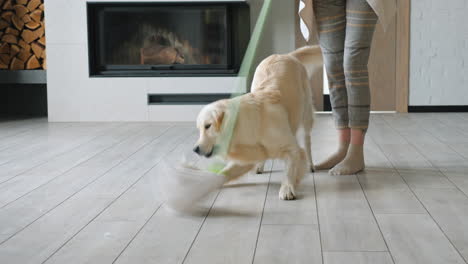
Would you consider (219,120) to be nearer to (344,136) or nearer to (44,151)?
(344,136)

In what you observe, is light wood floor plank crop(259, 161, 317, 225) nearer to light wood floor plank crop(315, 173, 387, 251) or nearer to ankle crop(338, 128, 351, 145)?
light wood floor plank crop(315, 173, 387, 251)

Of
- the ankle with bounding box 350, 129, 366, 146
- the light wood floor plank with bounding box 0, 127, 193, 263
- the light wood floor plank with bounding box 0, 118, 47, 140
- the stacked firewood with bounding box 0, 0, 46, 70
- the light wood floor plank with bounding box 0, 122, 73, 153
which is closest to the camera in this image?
the light wood floor plank with bounding box 0, 127, 193, 263

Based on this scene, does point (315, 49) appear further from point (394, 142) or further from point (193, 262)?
point (193, 262)

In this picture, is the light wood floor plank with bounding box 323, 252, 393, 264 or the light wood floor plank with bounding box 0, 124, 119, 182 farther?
the light wood floor plank with bounding box 0, 124, 119, 182

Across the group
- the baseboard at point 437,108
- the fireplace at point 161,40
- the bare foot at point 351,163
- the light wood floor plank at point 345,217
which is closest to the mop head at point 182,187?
the light wood floor plank at point 345,217

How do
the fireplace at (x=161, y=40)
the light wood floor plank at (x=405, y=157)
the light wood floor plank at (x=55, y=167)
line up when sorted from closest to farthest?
the light wood floor plank at (x=55, y=167)
the light wood floor plank at (x=405, y=157)
the fireplace at (x=161, y=40)

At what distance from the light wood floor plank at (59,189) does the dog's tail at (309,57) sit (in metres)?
0.99

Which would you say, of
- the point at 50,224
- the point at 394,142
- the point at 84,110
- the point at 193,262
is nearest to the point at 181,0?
the point at 84,110

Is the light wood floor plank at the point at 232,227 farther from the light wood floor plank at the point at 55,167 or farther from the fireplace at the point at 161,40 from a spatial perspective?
the fireplace at the point at 161,40

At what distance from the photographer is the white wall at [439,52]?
15.3 ft

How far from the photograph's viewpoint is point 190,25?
453cm

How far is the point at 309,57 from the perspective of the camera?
2.67 metres

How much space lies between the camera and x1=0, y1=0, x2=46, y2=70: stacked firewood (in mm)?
4805

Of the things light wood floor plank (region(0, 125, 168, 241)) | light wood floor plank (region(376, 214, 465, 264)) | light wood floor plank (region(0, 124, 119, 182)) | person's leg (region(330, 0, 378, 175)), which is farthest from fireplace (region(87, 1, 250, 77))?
light wood floor plank (region(376, 214, 465, 264))
